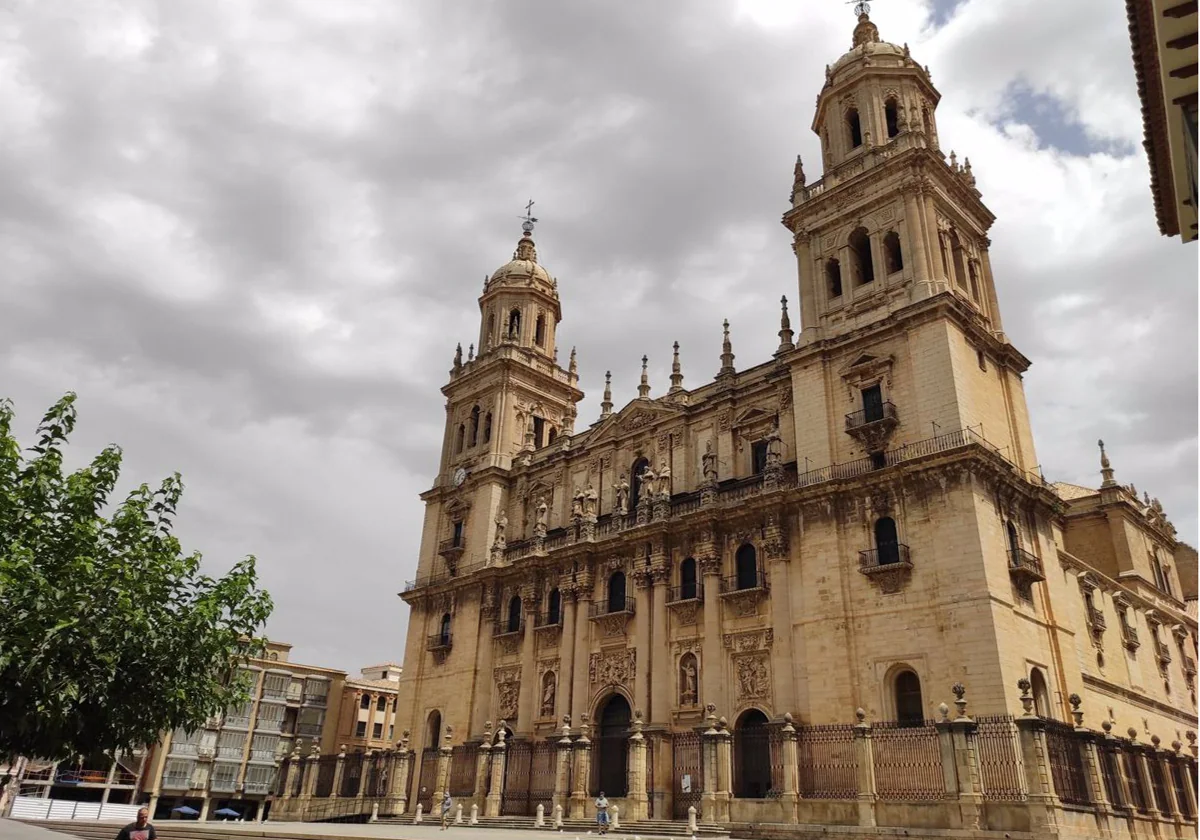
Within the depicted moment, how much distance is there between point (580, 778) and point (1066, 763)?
12.8 meters

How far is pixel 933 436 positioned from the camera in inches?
969

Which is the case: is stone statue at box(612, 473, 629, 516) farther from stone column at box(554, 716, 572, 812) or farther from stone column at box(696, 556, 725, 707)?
stone column at box(554, 716, 572, 812)

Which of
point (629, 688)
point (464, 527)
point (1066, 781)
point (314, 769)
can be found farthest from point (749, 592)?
point (314, 769)

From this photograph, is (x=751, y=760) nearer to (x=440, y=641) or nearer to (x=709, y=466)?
(x=709, y=466)

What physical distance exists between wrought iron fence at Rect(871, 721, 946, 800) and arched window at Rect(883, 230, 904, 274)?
47.4 ft

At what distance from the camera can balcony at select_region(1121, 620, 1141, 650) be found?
3014 cm

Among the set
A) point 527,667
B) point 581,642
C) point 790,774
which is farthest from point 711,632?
point 527,667

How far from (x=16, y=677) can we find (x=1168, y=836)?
23363mm

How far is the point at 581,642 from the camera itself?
1212 inches

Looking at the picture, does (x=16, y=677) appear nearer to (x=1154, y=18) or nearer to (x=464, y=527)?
(x=1154, y=18)

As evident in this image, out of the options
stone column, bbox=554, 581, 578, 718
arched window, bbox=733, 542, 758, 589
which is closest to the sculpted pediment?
stone column, bbox=554, 581, 578, 718

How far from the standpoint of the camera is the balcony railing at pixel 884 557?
77.8 feet

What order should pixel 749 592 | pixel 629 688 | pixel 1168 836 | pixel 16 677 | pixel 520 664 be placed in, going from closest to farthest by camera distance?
pixel 16 677 → pixel 1168 836 → pixel 749 592 → pixel 629 688 → pixel 520 664

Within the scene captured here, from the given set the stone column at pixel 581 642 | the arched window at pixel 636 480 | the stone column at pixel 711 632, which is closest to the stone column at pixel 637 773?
the stone column at pixel 711 632
